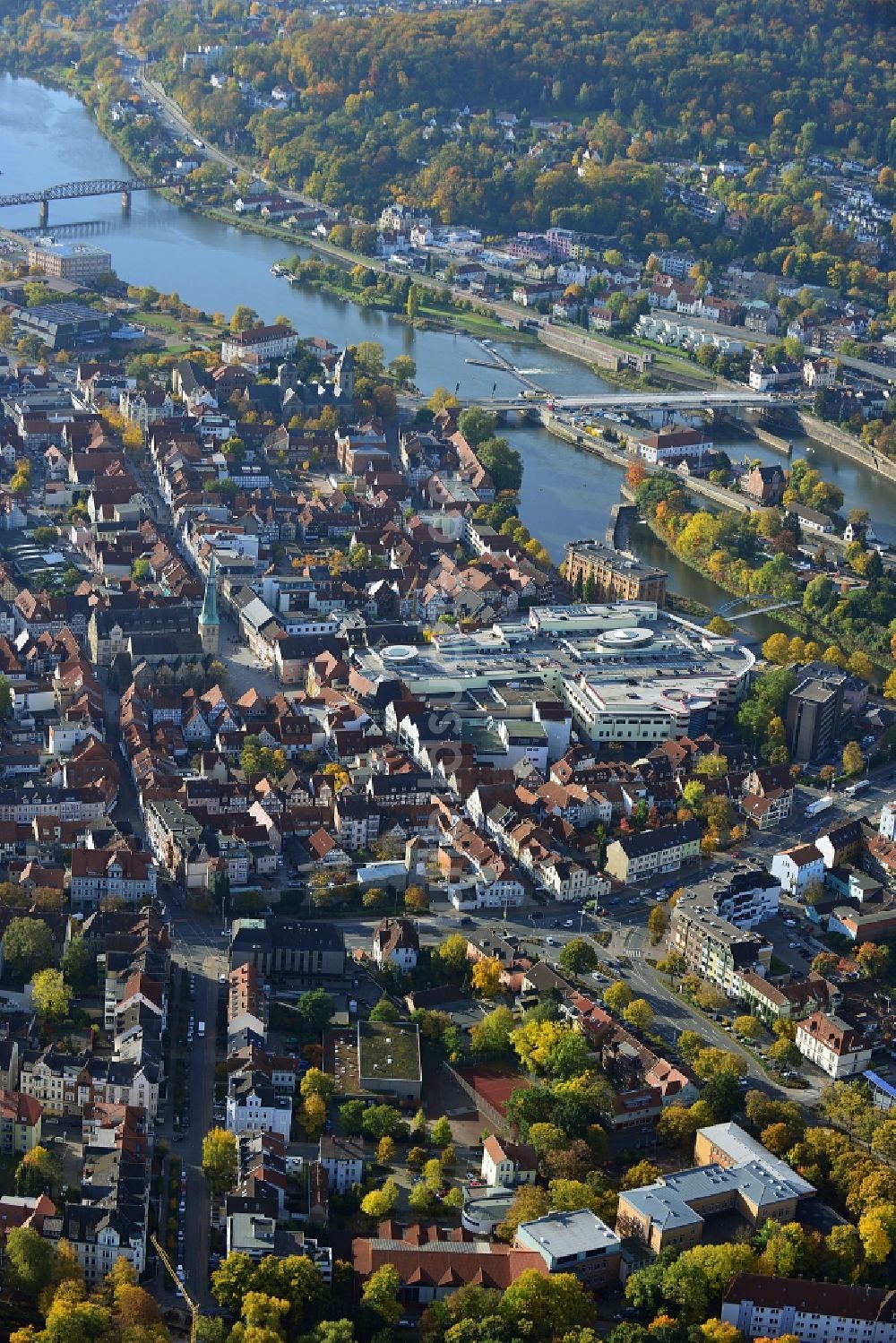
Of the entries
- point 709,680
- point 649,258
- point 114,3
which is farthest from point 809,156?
point 709,680

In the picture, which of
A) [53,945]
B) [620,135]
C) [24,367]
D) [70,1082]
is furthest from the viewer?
[620,135]

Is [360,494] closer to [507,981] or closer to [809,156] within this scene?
[507,981]

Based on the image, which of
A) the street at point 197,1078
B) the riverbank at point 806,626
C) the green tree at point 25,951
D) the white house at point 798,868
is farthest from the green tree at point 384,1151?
the riverbank at point 806,626

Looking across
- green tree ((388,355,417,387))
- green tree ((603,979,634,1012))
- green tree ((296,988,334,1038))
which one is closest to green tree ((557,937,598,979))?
green tree ((603,979,634,1012))

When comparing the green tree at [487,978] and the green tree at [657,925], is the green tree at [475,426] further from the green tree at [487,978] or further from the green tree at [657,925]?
the green tree at [487,978]

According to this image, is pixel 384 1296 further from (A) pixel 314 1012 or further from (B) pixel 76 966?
(B) pixel 76 966

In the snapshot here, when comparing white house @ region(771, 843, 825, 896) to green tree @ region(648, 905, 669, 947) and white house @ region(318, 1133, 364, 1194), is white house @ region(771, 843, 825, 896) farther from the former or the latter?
white house @ region(318, 1133, 364, 1194)
